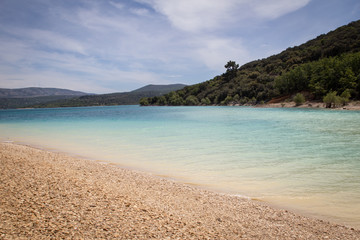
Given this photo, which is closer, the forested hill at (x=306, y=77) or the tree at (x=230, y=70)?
the forested hill at (x=306, y=77)

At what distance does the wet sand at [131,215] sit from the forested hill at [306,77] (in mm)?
62992

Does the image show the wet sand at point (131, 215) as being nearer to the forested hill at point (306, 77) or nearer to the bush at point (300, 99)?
the forested hill at point (306, 77)

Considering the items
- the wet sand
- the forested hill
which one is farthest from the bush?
the wet sand

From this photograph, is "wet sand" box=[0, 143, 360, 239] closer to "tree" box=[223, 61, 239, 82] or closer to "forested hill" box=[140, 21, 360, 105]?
"forested hill" box=[140, 21, 360, 105]

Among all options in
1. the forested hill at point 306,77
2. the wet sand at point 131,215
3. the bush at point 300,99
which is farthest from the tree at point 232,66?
the wet sand at point 131,215

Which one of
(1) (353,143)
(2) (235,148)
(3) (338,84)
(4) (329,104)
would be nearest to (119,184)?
(2) (235,148)

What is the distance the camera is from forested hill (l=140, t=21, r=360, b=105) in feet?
198

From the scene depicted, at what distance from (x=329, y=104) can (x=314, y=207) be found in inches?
2364

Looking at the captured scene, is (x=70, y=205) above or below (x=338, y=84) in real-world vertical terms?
below

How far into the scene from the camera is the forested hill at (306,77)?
6046 centimetres

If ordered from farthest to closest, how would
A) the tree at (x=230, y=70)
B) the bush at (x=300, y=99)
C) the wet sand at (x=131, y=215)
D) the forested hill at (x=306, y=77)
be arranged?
the tree at (x=230, y=70)
the bush at (x=300, y=99)
the forested hill at (x=306, y=77)
the wet sand at (x=131, y=215)

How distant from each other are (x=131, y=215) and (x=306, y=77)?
86.1 meters

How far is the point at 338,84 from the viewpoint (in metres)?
60.6

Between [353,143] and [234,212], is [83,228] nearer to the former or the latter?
[234,212]
